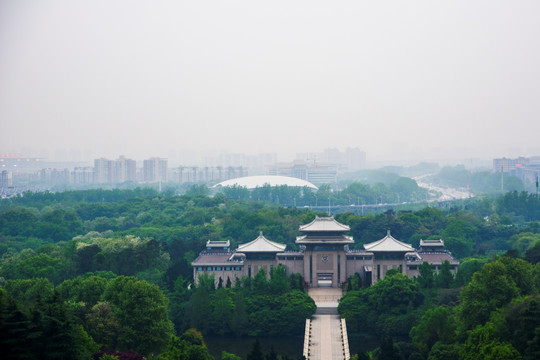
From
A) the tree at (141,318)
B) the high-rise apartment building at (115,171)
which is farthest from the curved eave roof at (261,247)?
the high-rise apartment building at (115,171)

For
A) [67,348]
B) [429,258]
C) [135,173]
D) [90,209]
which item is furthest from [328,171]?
[67,348]

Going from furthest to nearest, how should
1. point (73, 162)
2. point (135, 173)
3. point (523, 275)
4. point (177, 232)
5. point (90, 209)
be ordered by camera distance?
point (73, 162) < point (135, 173) < point (90, 209) < point (177, 232) < point (523, 275)

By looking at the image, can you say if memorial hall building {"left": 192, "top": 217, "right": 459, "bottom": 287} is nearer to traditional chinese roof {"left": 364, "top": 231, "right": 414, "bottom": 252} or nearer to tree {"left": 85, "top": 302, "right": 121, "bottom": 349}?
traditional chinese roof {"left": 364, "top": 231, "right": 414, "bottom": 252}

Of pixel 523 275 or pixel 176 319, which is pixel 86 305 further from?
pixel 523 275

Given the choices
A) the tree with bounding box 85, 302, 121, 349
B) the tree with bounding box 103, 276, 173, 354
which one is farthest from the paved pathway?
the tree with bounding box 85, 302, 121, 349

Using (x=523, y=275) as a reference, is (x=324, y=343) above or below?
below

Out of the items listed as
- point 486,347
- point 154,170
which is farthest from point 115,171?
point 486,347
